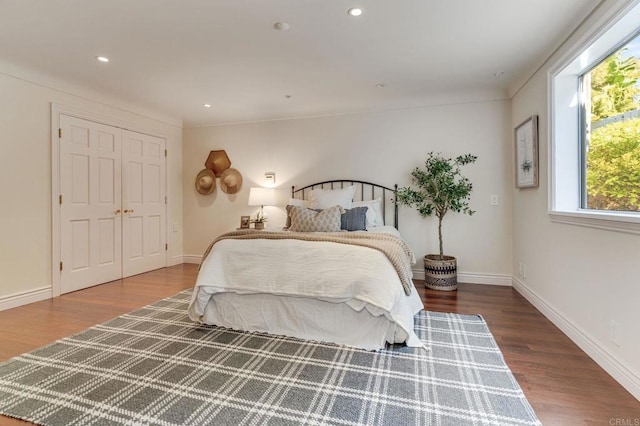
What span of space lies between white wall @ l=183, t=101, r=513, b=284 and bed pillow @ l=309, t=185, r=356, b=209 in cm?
54

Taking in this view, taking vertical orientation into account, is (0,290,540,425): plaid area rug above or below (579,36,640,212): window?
below

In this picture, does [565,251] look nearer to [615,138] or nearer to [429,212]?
[615,138]

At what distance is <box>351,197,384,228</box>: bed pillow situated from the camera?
3.80m

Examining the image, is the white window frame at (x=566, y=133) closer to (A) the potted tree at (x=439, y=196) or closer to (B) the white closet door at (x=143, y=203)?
(A) the potted tree at (x=439, y=196)

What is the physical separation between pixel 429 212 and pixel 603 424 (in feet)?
8.76

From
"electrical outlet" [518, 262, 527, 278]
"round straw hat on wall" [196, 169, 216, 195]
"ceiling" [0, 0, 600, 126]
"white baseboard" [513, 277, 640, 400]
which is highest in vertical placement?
"ceiling" [0, 0, 600, 126]

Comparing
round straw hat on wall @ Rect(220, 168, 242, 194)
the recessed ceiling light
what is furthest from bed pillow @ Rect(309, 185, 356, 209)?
the recessed ceiling light

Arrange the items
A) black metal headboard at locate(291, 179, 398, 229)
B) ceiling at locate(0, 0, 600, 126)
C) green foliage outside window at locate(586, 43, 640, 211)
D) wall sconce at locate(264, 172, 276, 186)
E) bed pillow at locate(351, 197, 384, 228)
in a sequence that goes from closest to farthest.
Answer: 1. green foliage outside window at locate(586, 43, 640, 211)
2. ceiling at locate(0, 0, 600, 126)
3. bed pillow at locate(351, 197, 384, 228)
4. black metal headboard at locate(291, 179, 398, 229)
5. wall sconce at locate(264, 172, 276, 186)

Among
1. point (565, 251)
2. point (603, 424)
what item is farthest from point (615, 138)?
point (603, 424)

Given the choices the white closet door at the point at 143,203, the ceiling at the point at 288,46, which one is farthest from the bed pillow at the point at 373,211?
the white closet door at the point at 143,203

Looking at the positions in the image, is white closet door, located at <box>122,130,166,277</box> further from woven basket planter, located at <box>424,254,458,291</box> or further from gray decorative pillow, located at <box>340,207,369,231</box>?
woven basket planter, located at <box>424,254,458,291</box>

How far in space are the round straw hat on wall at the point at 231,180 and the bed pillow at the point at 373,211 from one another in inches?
76.0

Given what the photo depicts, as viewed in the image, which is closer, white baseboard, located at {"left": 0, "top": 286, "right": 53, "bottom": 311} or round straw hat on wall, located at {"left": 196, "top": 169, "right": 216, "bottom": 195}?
white baseboard, located at {"left": 0, "top": 286, "right": 53, "bottom": 311}

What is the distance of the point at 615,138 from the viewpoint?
2.11 meters
